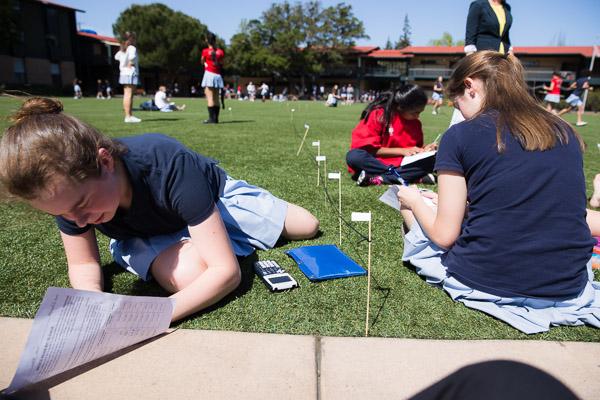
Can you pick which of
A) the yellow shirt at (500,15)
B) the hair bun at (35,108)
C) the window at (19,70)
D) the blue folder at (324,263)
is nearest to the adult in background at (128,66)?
the yellow shirt at (500,15)

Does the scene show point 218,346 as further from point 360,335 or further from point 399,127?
point 399,127

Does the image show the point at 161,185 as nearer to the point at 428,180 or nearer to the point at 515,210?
the point at 515,210

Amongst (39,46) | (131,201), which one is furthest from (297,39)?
(131,201)

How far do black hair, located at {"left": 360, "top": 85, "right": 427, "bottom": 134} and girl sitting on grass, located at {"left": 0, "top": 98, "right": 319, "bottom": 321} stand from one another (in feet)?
7.35

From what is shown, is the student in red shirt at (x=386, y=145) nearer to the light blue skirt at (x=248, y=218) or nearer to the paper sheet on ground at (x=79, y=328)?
the light blue skirt at (x=248, y=218)

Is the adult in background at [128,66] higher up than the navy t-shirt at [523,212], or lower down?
higher up

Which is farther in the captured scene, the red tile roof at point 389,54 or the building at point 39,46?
the red tile roof at point 389,54

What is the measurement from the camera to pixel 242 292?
1957mm

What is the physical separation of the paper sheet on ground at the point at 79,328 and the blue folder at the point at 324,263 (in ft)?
2.70

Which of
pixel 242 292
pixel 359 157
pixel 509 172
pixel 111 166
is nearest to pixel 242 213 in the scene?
pixel 242 292

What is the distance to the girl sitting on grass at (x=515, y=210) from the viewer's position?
1.64 metres

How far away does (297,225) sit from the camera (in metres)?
2.56

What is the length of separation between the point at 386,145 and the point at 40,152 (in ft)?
11.6

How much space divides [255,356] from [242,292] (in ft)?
1.67
